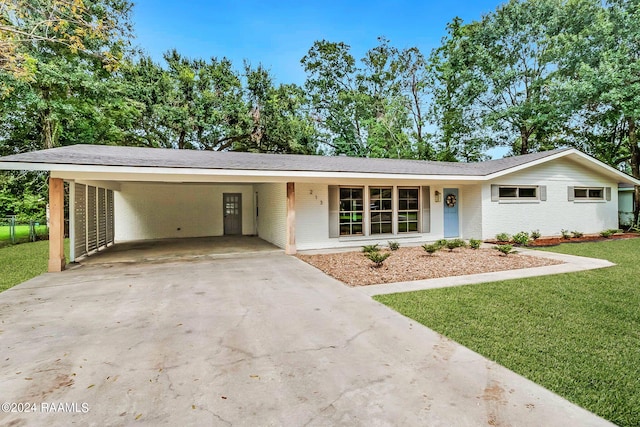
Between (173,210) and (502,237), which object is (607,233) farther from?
(173,210)

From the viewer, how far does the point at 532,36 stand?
18.9 m

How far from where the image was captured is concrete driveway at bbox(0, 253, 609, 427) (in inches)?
86.7

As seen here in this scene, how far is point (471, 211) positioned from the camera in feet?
38.0

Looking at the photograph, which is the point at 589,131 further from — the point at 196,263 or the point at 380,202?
the point at 196,263

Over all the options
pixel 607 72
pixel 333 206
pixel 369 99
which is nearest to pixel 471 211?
pixel 333 206

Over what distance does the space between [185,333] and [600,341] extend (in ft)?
14.8

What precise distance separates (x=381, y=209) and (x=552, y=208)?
684cm

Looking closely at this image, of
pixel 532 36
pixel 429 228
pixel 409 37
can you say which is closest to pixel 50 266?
pixel 429 228

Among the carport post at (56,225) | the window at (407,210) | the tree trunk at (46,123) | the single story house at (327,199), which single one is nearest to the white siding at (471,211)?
the single story house at (327,199)

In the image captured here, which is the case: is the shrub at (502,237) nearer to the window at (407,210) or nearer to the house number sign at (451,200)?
the house number sign at (451,200)

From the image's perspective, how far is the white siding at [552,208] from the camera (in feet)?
37.1

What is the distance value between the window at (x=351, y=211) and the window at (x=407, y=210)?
58.9 inches

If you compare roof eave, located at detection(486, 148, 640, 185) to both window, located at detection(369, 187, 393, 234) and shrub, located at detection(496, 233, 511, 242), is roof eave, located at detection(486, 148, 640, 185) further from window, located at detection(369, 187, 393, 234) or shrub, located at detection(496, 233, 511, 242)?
window, located at detection(369, 187, 393, 234)

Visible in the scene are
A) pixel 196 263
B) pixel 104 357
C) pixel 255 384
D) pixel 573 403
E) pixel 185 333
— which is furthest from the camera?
pixel 196 263
